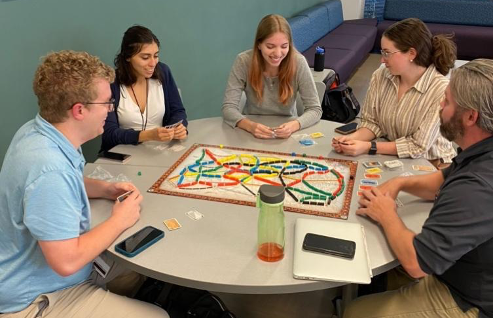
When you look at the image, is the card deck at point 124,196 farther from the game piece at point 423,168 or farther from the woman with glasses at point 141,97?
the game piece at point 423,168

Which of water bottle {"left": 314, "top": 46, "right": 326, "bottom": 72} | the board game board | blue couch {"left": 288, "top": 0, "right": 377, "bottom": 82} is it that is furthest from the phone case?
blue couch {"left": 288, "top": 0, "right": 377, "bottom": 82}

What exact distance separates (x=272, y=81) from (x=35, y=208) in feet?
5.07

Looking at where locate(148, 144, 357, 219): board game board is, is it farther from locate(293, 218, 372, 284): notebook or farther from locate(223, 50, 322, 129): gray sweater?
locate(223, 50, 322, 129): gray sweater

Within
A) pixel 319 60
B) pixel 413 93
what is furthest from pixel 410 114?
pixel 319 60

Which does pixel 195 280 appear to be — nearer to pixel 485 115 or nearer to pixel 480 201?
pixel 480 201

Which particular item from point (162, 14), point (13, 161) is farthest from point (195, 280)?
point (162, 14)

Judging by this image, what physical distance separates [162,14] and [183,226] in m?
2.04

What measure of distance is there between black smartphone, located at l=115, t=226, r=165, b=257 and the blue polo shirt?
15cm

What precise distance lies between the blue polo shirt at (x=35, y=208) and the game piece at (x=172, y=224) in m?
0.26

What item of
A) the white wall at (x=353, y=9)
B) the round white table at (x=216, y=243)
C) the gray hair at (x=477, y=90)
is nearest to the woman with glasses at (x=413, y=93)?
the round white table at (x=216, y=243)

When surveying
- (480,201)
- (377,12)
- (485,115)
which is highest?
(485,115)

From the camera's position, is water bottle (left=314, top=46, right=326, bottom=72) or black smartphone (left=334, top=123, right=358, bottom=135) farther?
water bottle (left=314, top=46, right=326, bottom=72)

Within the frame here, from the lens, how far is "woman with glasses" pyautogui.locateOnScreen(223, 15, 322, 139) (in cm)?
225

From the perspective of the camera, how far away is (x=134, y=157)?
193cm
